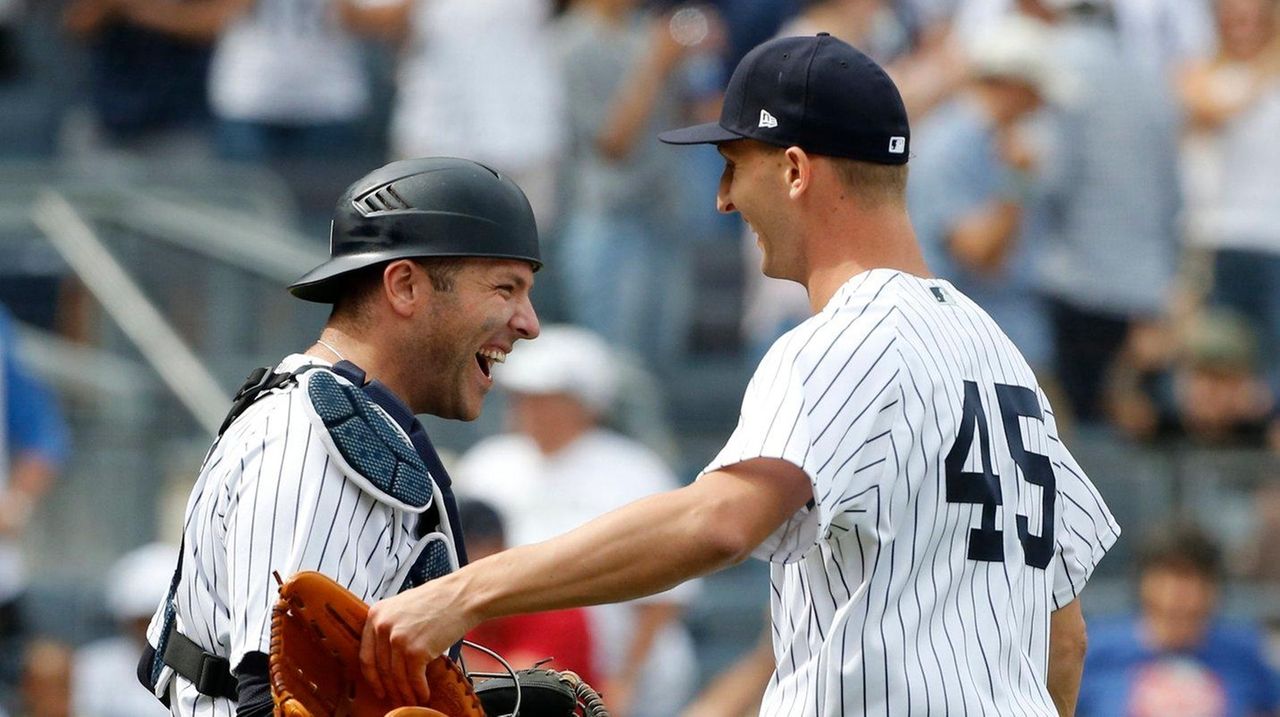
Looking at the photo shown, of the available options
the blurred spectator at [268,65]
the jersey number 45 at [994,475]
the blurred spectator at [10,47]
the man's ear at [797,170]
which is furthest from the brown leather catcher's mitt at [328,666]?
the blurred spectator at [10,47]

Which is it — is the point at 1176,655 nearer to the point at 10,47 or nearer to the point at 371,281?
the point at 371,281

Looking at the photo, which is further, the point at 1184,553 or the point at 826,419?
the point at 1184,553

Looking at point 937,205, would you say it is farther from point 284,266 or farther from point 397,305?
point 397,305

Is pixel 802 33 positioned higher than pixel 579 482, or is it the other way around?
pixel 802 33

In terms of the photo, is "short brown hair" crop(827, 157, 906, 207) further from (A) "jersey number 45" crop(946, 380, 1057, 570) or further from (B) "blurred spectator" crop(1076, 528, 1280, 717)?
(B) "blurred spectator" crop(1076, 528, 1280, 717)

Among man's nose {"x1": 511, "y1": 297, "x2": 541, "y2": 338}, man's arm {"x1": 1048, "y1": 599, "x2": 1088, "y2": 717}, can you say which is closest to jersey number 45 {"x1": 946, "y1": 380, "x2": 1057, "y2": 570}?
man's arm {"x1": 1048, "y1": 599, "x2": 1088, "y2": 717}

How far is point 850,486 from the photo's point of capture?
3.00 metres

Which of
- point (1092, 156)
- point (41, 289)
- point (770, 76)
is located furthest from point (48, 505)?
point (770, 76)

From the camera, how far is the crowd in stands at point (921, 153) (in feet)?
25.5

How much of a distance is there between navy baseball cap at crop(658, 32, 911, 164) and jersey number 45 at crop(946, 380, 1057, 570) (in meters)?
0.43

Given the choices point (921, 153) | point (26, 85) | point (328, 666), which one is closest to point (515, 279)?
point (328, 666)

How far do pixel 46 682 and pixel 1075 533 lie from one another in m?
4.70

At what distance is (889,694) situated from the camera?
3.07 m

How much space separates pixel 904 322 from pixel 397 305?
82 cm
